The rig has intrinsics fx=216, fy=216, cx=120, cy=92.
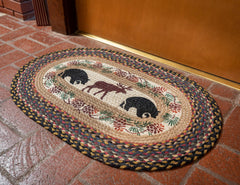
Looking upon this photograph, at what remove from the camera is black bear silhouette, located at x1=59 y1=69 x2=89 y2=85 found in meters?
1.73

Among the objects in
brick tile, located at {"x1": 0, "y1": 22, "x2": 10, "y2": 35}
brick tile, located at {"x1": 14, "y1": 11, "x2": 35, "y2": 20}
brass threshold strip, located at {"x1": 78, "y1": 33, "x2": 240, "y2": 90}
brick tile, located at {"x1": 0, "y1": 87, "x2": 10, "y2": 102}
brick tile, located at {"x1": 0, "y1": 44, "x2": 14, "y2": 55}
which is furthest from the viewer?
brick tile, located at {"x1": 14, "y1": 11, "x2": 35, "y2": 20}

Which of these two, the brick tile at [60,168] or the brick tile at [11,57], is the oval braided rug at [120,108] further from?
the brick tile at [11,57]

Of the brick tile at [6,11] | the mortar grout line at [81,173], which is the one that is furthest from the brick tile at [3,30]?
the mortar grout line at [81,173]

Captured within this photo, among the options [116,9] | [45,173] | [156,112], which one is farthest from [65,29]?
[45,173]

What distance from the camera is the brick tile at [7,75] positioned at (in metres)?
1.71

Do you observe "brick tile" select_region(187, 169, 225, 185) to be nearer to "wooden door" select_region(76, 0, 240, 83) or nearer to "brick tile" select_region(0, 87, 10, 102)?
"wooden door" select_region(76, 0, 240, 83)

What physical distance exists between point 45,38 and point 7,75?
72 centimetres

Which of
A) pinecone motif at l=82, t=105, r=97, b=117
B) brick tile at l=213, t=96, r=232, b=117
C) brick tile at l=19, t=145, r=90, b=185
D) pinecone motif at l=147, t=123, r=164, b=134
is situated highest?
pinecone motif at l=82, t=105, r=97, b=117

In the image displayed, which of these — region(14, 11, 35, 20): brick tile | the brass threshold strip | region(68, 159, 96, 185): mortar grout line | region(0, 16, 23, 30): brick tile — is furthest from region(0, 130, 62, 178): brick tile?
region(14, 11, 35, 20): brick tile

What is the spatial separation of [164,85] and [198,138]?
1.80ft

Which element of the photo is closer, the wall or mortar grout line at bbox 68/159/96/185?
mortar grout line at bbox 68/159/96/185

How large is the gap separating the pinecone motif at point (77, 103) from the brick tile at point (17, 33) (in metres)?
1.30

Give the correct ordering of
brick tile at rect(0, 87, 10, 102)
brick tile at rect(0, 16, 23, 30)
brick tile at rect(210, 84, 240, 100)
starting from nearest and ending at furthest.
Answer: brick tile at rect(0, 87, 10, 102), brick tile at rect(210, 84, 240, 100), brick tile at rect(0, 16, 23, 30)

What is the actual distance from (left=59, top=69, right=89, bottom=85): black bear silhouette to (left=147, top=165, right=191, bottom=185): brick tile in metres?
0.90
